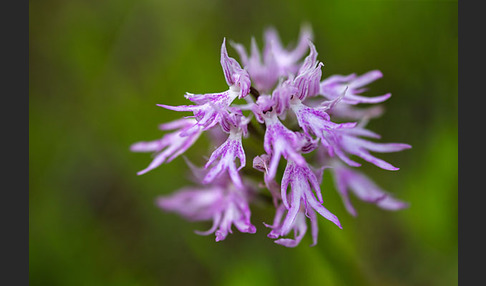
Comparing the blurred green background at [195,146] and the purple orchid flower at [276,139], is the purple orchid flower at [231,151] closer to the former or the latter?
the purple orchid flower at [276,139]

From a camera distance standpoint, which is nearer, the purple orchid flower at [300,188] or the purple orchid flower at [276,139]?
the purple orchid flower at [276,139]

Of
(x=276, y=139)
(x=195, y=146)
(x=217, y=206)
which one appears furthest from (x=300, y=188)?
(x=195, y=146)

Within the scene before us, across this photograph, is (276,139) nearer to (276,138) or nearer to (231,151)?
(276,138)

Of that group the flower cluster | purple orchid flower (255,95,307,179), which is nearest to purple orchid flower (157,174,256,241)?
the flower cluster

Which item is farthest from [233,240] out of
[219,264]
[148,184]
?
[148,184]

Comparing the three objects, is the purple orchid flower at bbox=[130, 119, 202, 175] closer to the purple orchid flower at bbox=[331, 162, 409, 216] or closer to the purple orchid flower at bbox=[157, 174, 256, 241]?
the purple orchid flower at bbox=[157, 174, 256, 241]

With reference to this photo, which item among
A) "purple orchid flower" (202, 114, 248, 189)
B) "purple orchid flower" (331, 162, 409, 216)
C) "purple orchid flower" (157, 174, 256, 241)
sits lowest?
"purple orchid flower" (157, 174, 256, 241)

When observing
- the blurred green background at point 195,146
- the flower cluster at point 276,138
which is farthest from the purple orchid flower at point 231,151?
the blurred green background at point 195,146

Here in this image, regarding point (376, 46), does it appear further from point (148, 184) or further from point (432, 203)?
point (148, 184)

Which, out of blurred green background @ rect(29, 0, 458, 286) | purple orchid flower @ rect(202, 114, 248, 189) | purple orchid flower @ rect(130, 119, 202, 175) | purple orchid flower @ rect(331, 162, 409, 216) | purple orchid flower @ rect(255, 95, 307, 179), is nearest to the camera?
purple orchid flower @ rect(255, 95, 307, 179)
